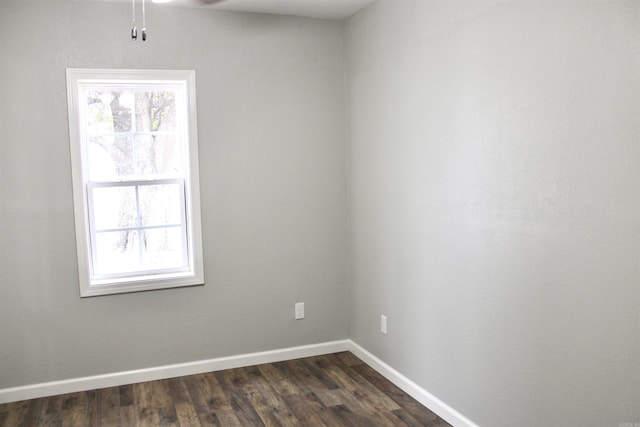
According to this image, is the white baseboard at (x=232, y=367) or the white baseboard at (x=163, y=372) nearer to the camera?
the white baseboard at (x=232, y=367)

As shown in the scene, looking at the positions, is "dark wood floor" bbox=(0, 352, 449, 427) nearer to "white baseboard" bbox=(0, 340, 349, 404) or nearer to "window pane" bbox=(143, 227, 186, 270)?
"white baseboard" bbox=(0, 340, 349, 404)

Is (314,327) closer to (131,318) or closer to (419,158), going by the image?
(131,318)

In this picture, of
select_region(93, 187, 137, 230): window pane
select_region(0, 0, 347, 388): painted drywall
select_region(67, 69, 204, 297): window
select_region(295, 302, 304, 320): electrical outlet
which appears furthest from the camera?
select_region(295, 302, 304, 320): electrical outlet

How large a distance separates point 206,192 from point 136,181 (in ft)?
1.53

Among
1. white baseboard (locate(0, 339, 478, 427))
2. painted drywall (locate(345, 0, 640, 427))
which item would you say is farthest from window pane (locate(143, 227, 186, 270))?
painted drywall (locate(345, 0, 640, 427))

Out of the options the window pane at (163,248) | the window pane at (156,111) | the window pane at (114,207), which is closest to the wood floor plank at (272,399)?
the window pane at (163,248)

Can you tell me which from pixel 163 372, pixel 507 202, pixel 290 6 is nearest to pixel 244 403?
pixel 163 372

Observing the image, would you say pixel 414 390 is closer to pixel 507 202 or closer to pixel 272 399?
pixel 272 399

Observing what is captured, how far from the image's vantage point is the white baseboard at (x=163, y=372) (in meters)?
3.60

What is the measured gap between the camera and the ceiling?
3.69m

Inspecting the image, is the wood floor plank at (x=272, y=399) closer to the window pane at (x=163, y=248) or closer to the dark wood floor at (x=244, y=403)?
the dark wood floor at (x=244, y=403)

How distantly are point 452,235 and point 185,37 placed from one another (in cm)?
219

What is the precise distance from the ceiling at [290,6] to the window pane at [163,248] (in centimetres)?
152

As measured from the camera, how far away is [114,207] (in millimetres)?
3830
